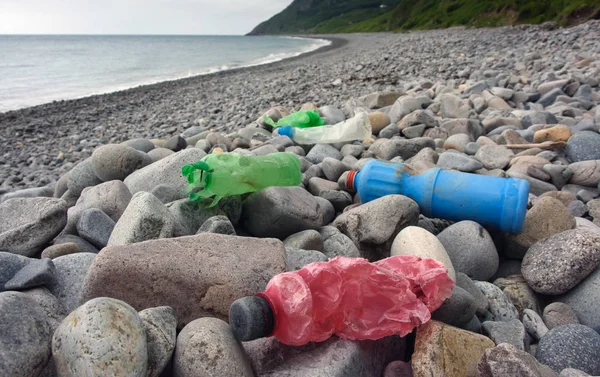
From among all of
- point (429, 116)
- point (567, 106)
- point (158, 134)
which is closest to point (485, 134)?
point (429, 116)

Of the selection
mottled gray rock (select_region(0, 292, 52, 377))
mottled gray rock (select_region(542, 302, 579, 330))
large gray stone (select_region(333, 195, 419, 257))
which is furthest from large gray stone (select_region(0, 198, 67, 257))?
mottled gray rock (select_region(542, 302, 579, 330))

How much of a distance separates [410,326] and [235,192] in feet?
5.09

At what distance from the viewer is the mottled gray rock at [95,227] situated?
2633 mm

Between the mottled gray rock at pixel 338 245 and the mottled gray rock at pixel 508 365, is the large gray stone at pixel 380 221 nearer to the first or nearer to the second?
the mottled gray rock at pixel 338 245

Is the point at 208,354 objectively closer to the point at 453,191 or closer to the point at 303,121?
the point at 453,191

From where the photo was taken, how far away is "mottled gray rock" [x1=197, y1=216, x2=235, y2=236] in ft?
8.11

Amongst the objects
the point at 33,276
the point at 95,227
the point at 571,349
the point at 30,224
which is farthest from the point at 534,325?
the point at 30,224

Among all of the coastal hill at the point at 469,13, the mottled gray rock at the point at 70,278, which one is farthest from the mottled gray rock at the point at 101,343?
the coastal hill at the point at 469,13

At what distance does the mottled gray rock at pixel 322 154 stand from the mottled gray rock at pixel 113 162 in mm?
1696

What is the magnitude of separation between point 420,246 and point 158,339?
54.1 inches

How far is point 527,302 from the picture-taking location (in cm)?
228

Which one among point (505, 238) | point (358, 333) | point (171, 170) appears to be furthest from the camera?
point (171, 170)

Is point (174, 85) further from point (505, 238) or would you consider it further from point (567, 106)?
point (505, 238)

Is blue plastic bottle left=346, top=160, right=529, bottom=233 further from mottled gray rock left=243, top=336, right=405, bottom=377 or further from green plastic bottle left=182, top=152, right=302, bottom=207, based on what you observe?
mottled gray rock left=243, top=336, right=405, bottom=377
